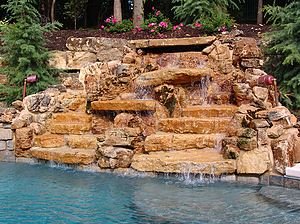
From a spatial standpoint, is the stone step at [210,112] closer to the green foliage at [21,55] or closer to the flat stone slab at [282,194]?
the flat stone slab at [282,194]

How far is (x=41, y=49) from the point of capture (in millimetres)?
8117

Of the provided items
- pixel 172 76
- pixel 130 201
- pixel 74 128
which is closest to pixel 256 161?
pixel 130 201

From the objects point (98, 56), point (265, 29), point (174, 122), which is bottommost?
point (174, 122)

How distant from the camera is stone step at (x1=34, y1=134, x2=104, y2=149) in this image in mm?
5402

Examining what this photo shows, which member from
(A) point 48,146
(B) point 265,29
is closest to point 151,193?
(A) point 48,146

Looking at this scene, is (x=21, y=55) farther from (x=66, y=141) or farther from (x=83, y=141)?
(x=83, y=141)

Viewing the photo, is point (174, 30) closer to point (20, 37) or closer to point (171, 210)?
point (20, 37)

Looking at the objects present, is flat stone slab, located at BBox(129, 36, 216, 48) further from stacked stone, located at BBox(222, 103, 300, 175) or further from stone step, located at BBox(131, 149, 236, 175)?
stone step, located at BBox(131, 149, 236, 175)

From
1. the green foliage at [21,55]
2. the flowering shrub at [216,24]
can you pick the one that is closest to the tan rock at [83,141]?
the green foliage at [21,55]

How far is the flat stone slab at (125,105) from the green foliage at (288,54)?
3397 mm

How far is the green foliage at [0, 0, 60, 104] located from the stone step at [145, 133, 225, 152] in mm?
4244

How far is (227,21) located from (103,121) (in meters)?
5.49

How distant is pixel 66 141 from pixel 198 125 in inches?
116

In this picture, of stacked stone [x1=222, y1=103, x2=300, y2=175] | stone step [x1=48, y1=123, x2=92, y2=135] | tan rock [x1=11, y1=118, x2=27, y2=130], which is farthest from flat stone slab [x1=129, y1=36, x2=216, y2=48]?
tan rock [x1=11, y1=118, x2=27, y2=130]
